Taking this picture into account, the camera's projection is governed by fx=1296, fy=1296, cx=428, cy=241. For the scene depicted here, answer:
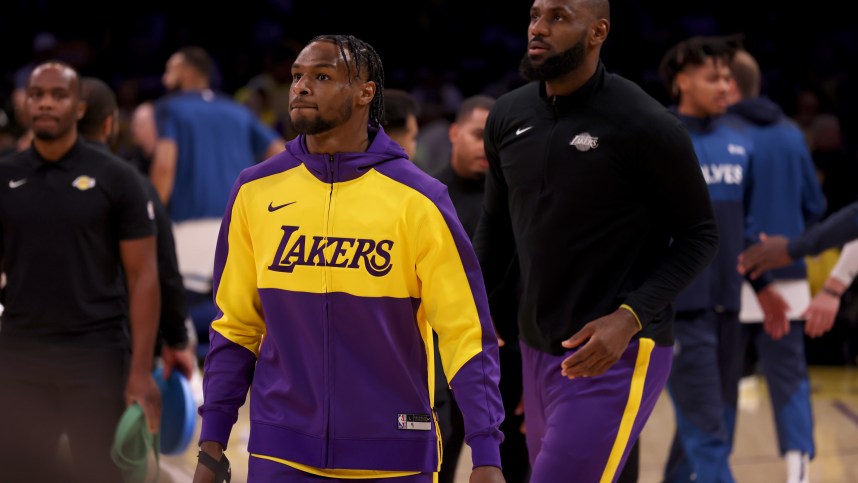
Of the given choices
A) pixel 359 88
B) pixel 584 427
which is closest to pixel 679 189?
pixel 584 427

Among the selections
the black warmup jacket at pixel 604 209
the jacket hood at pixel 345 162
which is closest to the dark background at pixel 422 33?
the black warmup jacket at pixel 604 209

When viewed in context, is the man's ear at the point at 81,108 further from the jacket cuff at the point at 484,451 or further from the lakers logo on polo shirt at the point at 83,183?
the jacket cuff at the point at 484,451

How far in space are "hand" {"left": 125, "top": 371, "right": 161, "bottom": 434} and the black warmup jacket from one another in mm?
1475

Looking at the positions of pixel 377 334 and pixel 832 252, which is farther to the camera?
pixel 832 252

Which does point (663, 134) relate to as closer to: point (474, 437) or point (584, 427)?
point (584, 427)

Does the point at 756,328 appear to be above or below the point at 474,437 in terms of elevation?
below

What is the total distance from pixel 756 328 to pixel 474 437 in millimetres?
3701

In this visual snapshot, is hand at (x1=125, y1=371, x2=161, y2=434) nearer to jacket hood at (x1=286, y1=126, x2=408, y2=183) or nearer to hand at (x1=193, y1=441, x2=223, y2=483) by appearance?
hand at (x1=193, y1=441, x2=223, y2=483)

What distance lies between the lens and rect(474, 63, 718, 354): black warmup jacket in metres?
3.53

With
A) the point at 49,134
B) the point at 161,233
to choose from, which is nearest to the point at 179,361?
the point at 161,233

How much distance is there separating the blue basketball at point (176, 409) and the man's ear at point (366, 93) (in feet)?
8.55

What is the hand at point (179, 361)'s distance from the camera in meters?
5.26

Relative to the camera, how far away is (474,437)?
9.08 ft

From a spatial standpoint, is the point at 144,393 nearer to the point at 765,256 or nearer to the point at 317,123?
the point at 317,123
